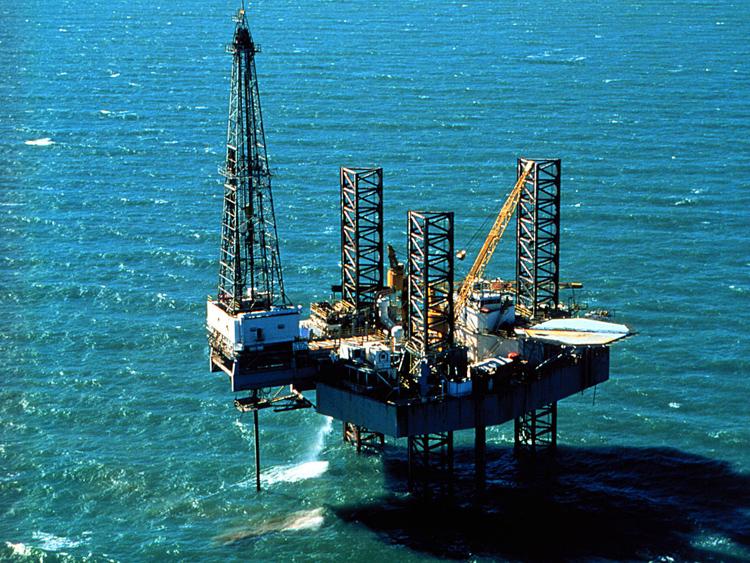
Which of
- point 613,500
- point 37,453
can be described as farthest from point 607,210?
point 37,453

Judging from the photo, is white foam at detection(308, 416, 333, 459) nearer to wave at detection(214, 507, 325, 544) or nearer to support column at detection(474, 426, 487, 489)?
wave at detection(214, 507, 325, 544)

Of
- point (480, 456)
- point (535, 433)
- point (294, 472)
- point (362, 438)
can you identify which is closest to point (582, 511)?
point (480, 456)

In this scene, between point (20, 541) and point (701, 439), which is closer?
point (20, 541)

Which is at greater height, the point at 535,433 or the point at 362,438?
the point at 535,433

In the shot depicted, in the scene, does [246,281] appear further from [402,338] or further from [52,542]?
[52,542]

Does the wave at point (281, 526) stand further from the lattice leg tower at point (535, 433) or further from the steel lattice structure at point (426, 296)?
the lattice leg tower at point (535, 433)

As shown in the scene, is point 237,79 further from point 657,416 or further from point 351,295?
point 657,416
